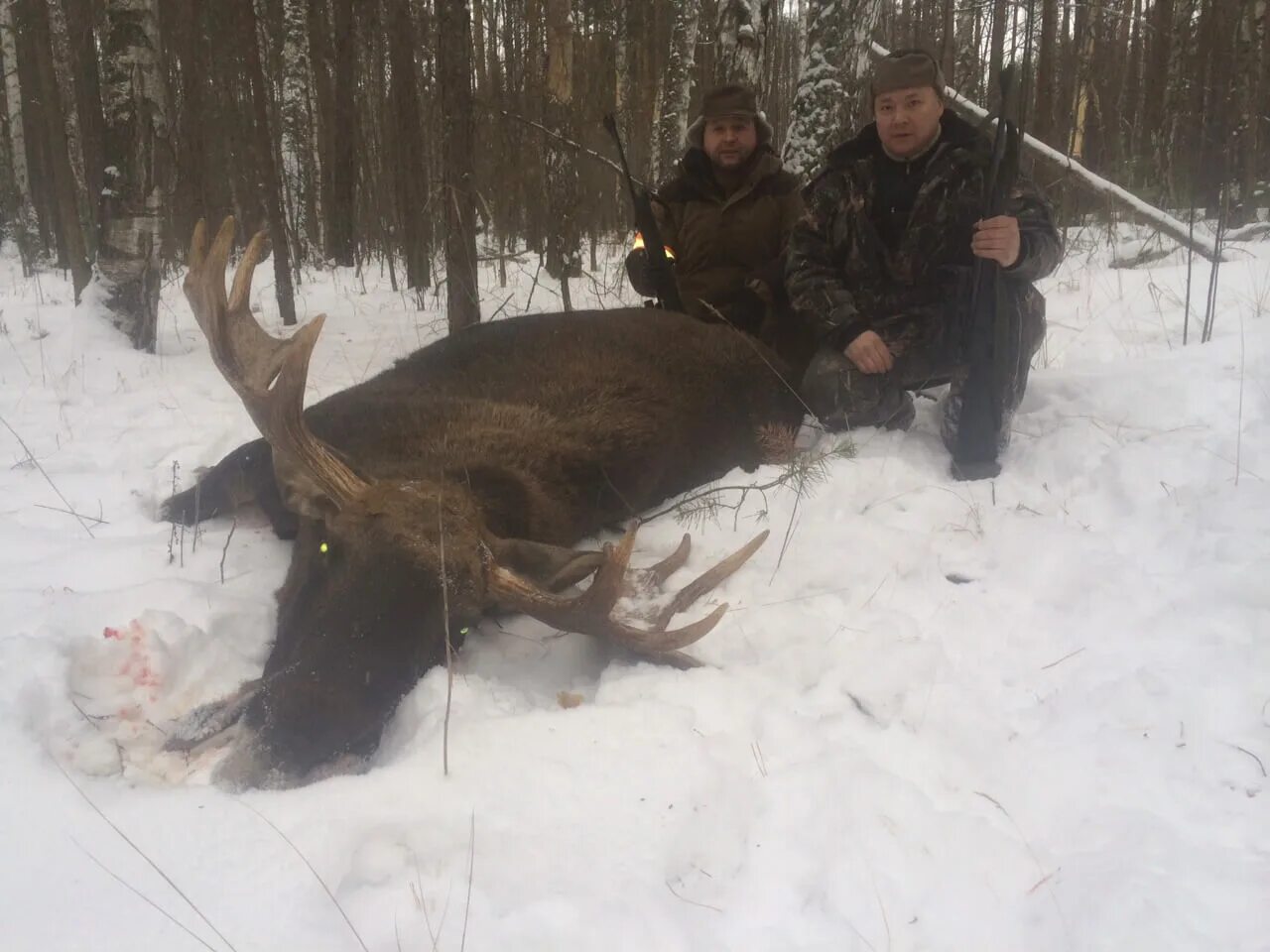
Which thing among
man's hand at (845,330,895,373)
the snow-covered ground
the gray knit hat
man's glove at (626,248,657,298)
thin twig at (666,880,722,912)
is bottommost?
thin twig at (666,880,722,912)

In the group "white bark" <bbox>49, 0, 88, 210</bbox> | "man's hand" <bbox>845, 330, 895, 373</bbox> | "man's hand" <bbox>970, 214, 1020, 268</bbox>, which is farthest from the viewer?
"white bark" <bbox>49, 0, 88, 210</bbox>

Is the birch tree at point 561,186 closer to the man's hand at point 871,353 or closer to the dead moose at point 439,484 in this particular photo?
the dead moose at point 439,484

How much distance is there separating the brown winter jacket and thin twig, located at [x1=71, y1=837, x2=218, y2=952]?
165 inches

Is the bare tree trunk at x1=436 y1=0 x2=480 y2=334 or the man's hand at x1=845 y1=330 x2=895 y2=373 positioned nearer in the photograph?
the man's hand at x1=845 y1=330 x2=895 y2=373

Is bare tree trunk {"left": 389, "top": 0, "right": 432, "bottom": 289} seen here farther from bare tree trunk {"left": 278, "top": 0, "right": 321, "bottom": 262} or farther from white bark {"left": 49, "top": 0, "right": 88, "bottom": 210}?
white bark {"left": 49, "top": 0, "right": 88, "bottom": 210}

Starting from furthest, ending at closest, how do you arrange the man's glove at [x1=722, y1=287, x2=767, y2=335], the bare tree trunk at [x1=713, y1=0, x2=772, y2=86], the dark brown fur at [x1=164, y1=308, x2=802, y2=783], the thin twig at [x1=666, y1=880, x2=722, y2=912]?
the bare tree trunk at [x1=713, y1=0, x2=772, y2=86]
the man's glove at [x1=722, y1=287, x2=767, y2=335]
the dark brown fur at [x1=164, y1=308, x2=802, y2=783]
the thin twig at [x1=666, y1=880, x2=722, y2=912]

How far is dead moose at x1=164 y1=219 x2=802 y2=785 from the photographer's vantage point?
82.5 inches

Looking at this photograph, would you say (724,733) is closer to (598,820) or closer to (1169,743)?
(598,820)

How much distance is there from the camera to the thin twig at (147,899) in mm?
1396

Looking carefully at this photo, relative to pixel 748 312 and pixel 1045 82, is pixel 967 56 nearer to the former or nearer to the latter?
pixel 1045 82

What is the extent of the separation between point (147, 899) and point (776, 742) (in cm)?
127

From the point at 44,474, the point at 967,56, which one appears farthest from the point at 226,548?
the point at 967,56

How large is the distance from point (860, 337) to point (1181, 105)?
12886 millimetres

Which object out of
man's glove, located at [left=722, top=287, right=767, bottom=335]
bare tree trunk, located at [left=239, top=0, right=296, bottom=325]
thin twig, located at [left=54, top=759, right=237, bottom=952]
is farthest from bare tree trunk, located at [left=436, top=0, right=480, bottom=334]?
thin twig, located at [left=54, top=759, right=237, bottom=952]
